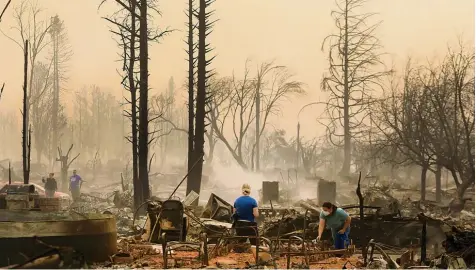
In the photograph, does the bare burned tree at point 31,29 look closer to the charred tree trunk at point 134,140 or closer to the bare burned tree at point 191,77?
the charred tree trunk at point 134,140

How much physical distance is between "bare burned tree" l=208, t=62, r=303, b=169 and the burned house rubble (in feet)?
35.1

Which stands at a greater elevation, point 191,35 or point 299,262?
point 191,35

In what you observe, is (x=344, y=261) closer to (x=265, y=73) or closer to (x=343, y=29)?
(x=343, y=29)

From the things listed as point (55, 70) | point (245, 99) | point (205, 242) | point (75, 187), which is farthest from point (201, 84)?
point (245, 99)

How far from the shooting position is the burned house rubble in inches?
317

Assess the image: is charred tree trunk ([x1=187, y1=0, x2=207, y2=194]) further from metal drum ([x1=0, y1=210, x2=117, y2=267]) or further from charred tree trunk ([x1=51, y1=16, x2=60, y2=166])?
metal drum ([x1=0, y1=210, x2=117, y2=267])

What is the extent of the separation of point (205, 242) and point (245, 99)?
20292 millimetres

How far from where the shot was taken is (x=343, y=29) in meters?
19.3

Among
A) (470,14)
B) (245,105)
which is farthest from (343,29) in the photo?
(245,105)

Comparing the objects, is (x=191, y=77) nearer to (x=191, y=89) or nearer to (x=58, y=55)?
(x=191, y=89)

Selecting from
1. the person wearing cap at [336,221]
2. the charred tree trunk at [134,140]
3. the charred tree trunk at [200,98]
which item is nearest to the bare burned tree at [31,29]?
the charred tree trunk at [134,140]

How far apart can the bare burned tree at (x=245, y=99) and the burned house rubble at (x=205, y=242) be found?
10.7 meters

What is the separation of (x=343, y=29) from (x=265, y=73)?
4.46 meters

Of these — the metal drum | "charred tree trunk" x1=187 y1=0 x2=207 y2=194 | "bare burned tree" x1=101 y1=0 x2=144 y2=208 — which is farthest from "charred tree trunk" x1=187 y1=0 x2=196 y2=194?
the metal drum
